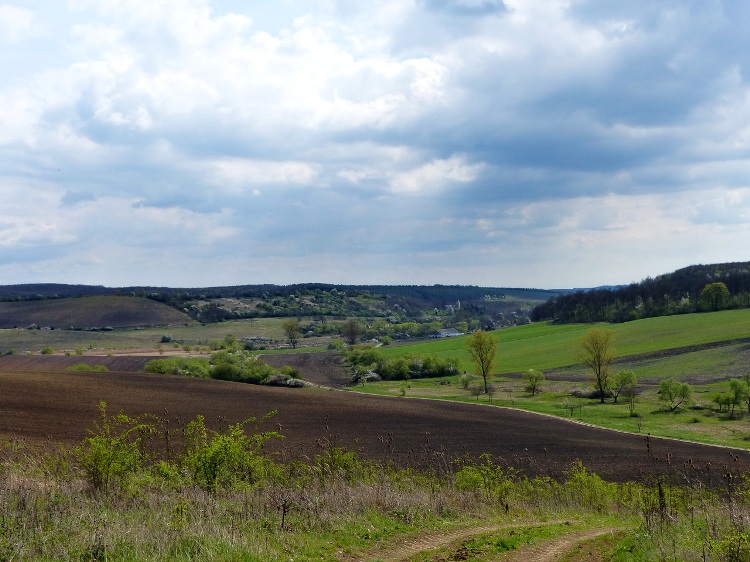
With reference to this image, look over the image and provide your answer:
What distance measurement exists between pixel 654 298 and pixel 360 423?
121m

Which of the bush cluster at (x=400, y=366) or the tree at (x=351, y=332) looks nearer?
the bush cluster at (x=400, y=366)

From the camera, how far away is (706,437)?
42219 mm

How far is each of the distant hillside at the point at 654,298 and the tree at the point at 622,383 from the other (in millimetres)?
73633

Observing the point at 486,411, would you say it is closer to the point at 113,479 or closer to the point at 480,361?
the point at 480,361

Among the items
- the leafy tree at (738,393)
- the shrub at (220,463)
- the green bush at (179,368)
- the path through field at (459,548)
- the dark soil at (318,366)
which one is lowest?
the dark soil at (318,366)

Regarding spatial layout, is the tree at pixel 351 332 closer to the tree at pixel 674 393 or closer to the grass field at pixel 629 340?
the grass field at pixel 629 340

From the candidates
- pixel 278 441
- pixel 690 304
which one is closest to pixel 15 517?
pixel 278 441

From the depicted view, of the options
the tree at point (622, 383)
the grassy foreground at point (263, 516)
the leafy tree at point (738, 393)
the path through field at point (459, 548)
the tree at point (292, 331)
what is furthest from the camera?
the tree at point (292, 331)

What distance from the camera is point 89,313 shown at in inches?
5906

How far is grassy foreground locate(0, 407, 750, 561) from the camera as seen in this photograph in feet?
27.9

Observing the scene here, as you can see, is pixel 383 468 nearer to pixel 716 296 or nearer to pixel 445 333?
pixel 716 296

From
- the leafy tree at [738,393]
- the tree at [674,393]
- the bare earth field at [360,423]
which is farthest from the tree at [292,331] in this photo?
the leafy tree at [738,393]

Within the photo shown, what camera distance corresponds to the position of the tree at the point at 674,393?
180 ft

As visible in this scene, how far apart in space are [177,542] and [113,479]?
4131 millimetres
